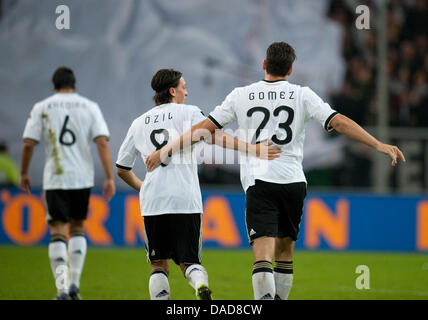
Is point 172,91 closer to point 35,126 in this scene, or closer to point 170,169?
point 170,169

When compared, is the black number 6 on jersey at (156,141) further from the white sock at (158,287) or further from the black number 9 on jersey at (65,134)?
the black number 9 on jersey at (65,134)

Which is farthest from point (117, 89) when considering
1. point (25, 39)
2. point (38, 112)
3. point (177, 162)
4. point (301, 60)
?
point (177, 162)

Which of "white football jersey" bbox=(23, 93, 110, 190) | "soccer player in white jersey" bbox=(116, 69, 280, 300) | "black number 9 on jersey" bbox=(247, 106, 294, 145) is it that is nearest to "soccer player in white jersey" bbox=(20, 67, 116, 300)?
"white football jersey" bbox=(23, 93, 110, 190)

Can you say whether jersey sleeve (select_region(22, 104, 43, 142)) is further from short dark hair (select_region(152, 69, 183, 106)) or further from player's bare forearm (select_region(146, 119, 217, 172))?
player's bare forearm (select_region(146, 119, 217, 172))

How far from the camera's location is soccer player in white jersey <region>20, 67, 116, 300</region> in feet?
23.3

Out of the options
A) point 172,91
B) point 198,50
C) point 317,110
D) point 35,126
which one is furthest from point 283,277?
point 198,50

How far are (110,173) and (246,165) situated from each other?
2091 mm

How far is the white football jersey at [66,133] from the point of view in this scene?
7133 mm

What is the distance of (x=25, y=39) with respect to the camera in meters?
19.9

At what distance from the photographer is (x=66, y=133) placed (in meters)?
7.17

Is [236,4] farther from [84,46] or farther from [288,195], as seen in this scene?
[288,195]

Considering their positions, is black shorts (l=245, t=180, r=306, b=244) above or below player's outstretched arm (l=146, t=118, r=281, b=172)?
below

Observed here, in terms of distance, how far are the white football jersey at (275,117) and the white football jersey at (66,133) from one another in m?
2.09

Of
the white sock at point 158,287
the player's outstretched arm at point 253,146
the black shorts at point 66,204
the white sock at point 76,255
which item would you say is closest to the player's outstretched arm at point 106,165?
the black shorts at point 66,204
